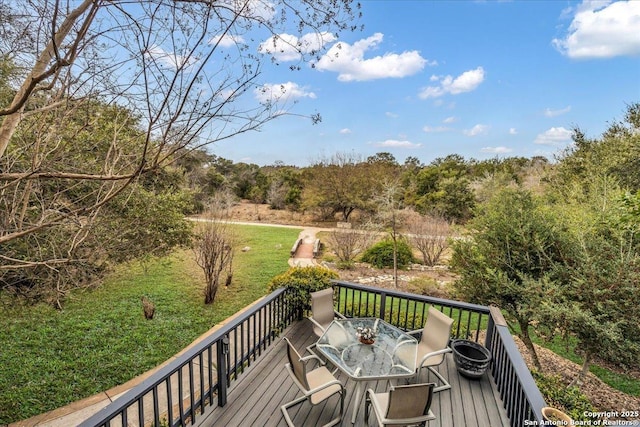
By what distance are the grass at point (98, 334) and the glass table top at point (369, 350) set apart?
12.8 ft

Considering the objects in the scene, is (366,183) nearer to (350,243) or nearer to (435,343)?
(350,243)

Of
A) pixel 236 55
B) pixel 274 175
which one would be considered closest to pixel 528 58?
pixel 236 55

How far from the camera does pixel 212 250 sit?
9.05 m

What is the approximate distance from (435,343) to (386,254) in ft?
30.1

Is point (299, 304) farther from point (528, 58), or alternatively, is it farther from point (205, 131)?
point (528, 58)

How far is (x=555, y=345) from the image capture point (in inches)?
309

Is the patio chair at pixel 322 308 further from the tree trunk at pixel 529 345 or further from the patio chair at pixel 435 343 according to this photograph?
the tree trunk at pixel 529 345

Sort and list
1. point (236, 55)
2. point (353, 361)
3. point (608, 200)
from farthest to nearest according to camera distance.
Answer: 1. point (608, 200)
2. point (353, 361)
3. point (236, 55)

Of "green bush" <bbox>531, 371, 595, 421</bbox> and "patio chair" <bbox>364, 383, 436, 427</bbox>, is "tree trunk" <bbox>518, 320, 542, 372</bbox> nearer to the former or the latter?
"green bush" <bbox>531, 371, 595, 421</bbox>

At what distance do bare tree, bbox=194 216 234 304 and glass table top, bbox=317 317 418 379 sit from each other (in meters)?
5.86

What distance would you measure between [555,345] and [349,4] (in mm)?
9323

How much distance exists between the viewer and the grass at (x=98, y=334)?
4.88 meters

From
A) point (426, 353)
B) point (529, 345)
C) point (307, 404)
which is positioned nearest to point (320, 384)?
point (307, 404)

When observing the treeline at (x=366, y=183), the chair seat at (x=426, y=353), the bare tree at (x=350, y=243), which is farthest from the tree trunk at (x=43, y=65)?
the treeline at (x=366, y=183)
